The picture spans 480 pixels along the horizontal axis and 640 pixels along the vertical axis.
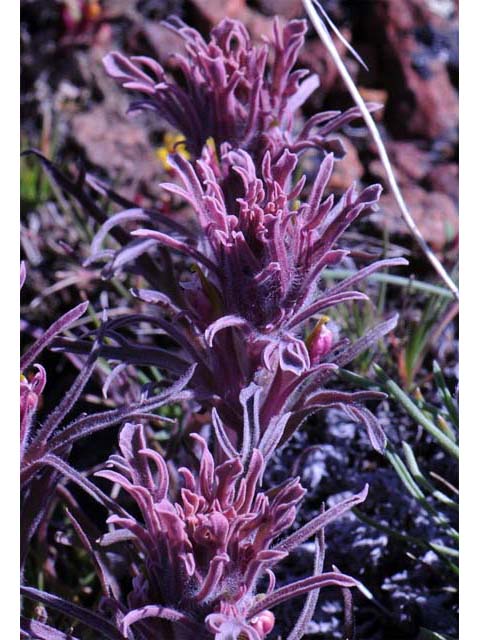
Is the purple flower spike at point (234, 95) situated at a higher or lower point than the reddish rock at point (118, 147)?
higher

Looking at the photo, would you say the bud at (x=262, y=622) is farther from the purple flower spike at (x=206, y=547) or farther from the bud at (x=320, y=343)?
the bud at (x=320, y=343)

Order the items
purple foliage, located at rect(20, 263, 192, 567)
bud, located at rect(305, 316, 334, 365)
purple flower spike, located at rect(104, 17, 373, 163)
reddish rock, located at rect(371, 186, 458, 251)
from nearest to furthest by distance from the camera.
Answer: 1. purple foliage, located at rect(20, 263, 192, 567)
2. bud, located at rect(305, 316, 334, 365)
3. purple flower spike, located at rect(104, 17, 373, 163)
4. reddish rock, located at rect(371, 186, 458, 251)

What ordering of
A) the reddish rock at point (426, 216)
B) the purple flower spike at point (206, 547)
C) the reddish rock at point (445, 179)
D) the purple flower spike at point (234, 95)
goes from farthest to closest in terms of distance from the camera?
the reddish rock at point (445, 179), the reddish rock at point (426, 216), the purple flower spike at point (234, 95), the purple flower spike at point (206, 547)

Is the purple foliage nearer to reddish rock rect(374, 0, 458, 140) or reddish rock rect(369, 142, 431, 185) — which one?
reddish rock rect(369, 142, 431, 185)

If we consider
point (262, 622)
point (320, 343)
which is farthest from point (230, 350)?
point (262, 622)

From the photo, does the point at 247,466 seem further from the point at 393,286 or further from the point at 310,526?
the point at 393,286

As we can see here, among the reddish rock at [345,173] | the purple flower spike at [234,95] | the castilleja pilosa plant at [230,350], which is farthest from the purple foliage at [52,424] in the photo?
the reddish rock at [345,173]

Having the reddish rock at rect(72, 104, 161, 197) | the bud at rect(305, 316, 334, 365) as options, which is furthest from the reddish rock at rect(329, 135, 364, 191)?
the bud at rect(305, 316, 334, 365)

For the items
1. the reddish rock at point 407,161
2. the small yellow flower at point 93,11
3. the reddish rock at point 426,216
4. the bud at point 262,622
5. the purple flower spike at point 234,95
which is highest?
the small yellow flower at point 93,11
